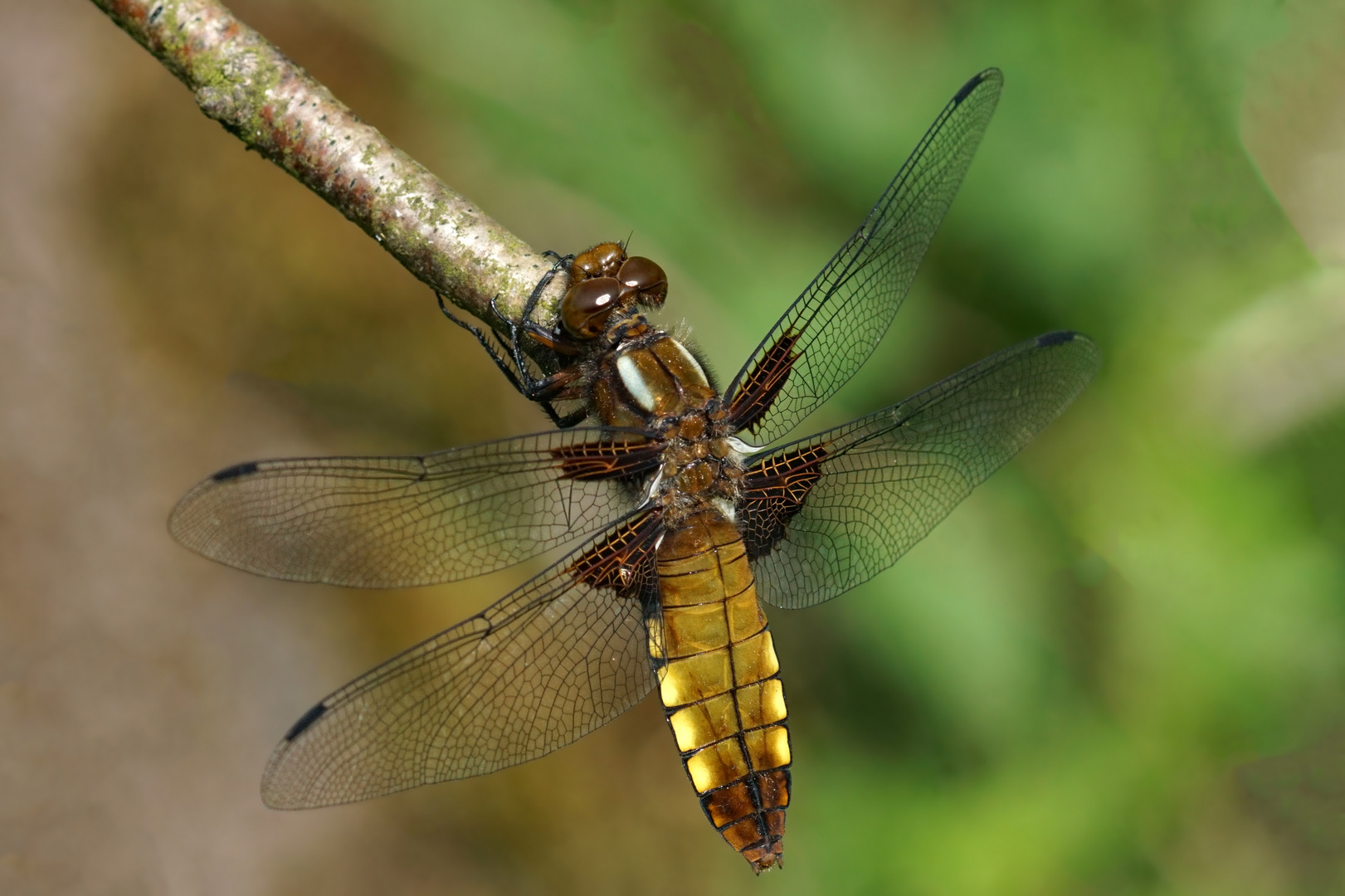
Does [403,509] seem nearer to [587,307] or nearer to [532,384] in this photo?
[532,384]

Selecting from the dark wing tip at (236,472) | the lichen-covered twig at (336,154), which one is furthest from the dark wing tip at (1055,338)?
the dark wing tip at (236,472)

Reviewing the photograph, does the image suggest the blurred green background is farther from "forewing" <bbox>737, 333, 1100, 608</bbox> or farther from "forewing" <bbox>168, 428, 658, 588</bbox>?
"forewing" <bbox>168, 428, 658, 588</bbox>

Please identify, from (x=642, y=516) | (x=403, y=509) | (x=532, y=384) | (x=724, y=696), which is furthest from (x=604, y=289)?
(x=724, y=696)

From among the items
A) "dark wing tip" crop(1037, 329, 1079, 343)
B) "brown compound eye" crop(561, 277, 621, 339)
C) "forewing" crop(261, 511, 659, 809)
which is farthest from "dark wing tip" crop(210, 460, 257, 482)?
"dark wing tip" crop(1037, 329, 1079, 343)

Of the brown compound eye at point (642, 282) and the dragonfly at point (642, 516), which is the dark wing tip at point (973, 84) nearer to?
the dragonfly at point (642, 516)

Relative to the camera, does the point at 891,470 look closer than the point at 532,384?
No

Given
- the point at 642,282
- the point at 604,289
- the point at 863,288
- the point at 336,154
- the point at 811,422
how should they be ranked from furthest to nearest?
the point at 811,422, the point at 863,288, the point at 642,282, the point at 604,289, the point at 336,154
